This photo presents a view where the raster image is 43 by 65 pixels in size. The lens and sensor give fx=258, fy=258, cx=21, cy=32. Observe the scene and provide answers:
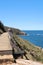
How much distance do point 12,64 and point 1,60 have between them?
0.21m

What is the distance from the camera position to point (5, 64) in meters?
4.69

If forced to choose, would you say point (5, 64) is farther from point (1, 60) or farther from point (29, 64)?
point (29, 64)

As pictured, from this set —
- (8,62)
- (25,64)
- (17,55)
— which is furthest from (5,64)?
(17,55)

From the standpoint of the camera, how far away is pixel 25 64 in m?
4.82

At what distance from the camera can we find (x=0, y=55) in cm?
482

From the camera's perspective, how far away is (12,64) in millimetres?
4730

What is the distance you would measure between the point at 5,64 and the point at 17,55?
989mm

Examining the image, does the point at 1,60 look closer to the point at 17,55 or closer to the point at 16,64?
→ the point at 16,64

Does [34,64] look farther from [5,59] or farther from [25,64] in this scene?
[5,59]

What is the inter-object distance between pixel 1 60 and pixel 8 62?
0.44ft

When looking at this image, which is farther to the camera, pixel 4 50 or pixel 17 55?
pixel 17 55

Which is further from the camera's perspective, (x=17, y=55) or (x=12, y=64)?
(x=17, y=55)

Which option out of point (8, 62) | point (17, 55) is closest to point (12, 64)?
point (8, 62)

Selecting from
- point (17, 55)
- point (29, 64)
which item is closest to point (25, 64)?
point (29, 64)
